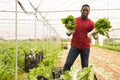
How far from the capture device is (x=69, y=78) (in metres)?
2.59

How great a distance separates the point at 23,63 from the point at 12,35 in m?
15.9

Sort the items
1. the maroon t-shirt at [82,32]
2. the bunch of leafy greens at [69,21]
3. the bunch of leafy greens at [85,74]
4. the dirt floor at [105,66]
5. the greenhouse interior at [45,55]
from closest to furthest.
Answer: the bunch of leafy greens at [85,74], the dirt floor at [105,66], the greenhouse interior at [45,55], the bunch of leafy greens at [69,21], the maroon t-shirt at [82,32]

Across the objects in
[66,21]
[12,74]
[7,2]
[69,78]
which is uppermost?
[7,2]

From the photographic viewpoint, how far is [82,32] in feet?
18.8

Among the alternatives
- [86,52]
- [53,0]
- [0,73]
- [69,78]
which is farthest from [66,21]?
[53,0]

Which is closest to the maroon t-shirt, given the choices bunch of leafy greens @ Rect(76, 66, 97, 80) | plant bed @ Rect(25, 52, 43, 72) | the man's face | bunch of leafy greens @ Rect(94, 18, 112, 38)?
the man's face

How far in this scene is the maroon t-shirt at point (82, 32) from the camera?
566 centimetres

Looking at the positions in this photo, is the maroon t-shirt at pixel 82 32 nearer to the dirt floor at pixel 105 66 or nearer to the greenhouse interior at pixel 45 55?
the greenhouse interior at pixel 45 55

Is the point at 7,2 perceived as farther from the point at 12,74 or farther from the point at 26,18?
the point at 12,74

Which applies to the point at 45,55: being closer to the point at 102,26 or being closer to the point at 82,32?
the point at 82,32

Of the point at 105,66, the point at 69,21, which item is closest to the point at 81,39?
the point at 69,21

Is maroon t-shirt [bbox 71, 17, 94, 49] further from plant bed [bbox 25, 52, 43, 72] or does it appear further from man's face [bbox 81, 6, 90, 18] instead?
plant bed [bbox 25, 52, 43, 72]

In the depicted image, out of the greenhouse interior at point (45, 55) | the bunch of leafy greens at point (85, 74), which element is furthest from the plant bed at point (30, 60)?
the bunch of leafy greens at point (85, 74)

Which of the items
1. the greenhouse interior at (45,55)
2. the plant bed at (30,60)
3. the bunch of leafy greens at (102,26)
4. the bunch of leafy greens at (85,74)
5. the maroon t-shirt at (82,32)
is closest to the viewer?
the bunch of leafy greens at (85,74)
